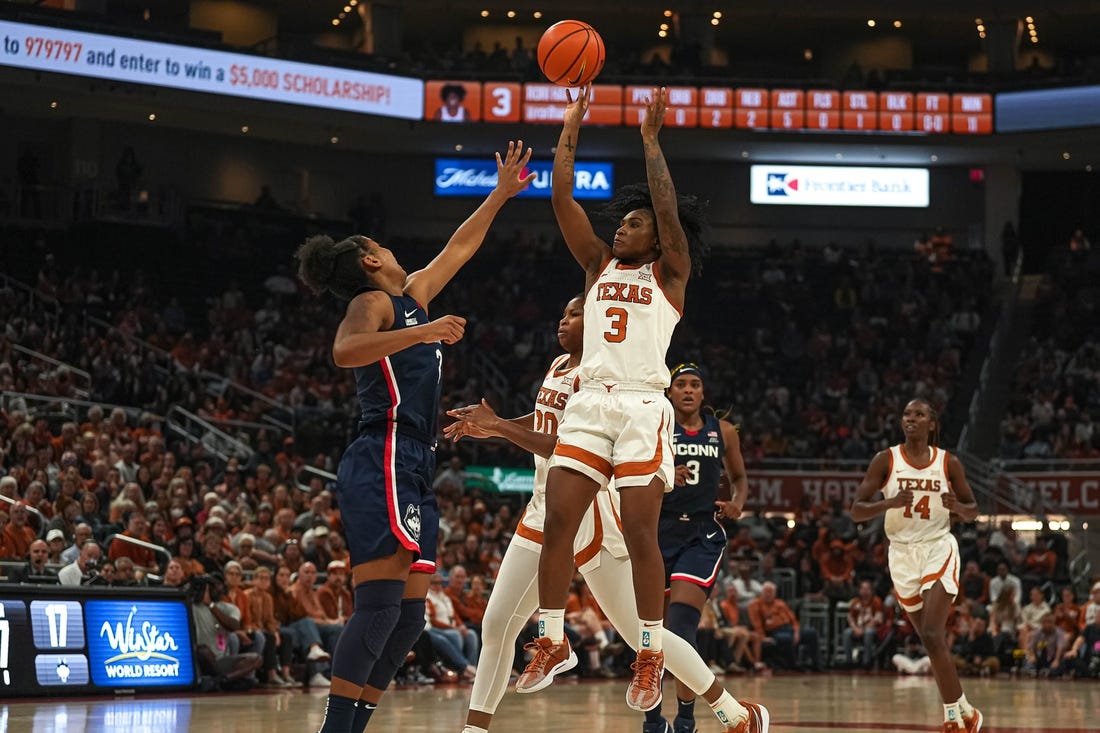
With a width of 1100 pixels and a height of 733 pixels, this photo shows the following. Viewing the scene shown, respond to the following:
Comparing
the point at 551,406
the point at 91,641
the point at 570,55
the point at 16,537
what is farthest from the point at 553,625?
the point at 16,537

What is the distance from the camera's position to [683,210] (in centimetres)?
715

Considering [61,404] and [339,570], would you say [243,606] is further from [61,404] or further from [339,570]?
[61,404]

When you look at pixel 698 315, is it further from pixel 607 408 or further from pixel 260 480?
pixel 607 408

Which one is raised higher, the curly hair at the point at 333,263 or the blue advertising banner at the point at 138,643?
the curly hair at the point at 333,263

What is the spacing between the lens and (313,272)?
21.4 ft

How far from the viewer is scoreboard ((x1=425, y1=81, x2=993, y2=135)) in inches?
1240

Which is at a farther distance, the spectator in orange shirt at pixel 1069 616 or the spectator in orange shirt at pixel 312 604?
the spectator in orange shirt at pixel 1069 616

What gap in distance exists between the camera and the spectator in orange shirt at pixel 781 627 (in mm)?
19594

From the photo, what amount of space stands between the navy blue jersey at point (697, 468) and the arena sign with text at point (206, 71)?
2153cm

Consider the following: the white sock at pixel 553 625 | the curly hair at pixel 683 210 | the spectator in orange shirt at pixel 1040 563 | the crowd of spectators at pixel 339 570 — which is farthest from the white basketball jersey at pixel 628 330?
the spectator in orange shirt at pixel 1040 563

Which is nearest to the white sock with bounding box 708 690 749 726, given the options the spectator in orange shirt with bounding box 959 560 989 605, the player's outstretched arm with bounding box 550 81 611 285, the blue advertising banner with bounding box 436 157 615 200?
the player's outstretched arm with bounding box 550 81 611 285

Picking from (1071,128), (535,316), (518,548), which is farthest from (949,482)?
(1071,128)

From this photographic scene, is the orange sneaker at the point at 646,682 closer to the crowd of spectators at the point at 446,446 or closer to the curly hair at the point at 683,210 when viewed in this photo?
the curly hair at the point at 683,210

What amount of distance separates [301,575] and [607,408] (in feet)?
29.8
